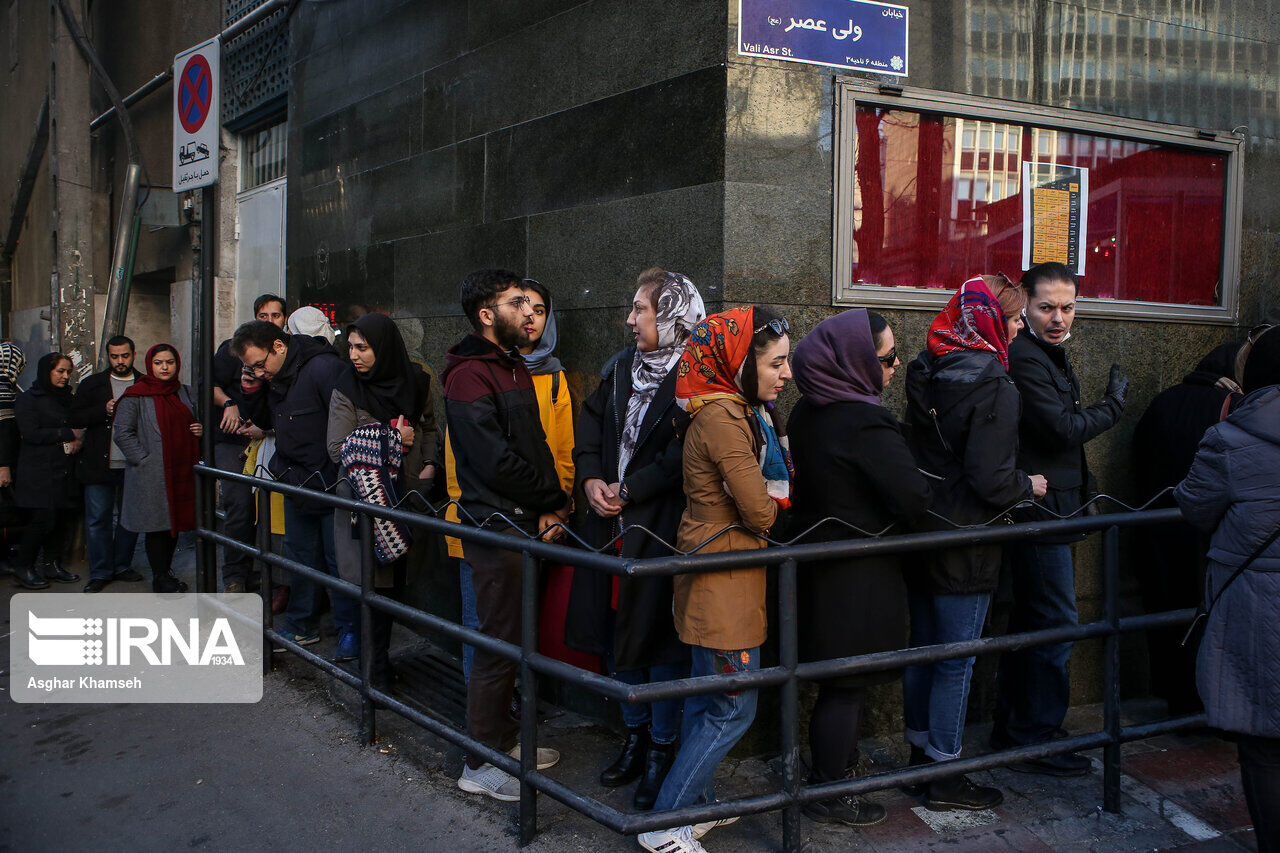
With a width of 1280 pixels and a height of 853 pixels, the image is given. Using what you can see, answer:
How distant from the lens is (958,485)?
370cm

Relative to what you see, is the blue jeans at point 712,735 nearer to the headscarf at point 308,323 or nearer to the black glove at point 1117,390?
the black glove at point 1117,390

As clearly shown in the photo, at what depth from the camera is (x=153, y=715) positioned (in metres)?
4.61

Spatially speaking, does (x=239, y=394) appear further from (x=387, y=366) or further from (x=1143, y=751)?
(x=1143, y=751)

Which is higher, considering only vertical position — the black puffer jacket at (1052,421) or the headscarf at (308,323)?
the headscarf at (308,323)

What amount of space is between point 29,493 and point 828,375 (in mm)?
6345

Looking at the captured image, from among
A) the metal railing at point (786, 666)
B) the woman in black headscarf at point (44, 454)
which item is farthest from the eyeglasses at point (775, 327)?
the woman in black headscarf at point (44, 454)

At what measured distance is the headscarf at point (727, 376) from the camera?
319 centimetres

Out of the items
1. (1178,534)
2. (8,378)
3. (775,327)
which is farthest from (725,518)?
(8,378)

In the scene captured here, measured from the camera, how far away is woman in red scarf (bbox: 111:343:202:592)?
6567 mm

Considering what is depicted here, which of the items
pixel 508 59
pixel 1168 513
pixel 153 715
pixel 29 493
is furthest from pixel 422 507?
pixel 29 493

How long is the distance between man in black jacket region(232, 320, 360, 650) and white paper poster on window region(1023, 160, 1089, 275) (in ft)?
11.6

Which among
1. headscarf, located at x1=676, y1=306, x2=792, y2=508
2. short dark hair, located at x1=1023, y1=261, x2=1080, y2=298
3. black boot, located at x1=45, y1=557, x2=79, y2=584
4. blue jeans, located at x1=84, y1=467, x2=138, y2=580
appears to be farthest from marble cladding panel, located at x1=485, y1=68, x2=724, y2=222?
black boot, located at x1=45, y1=557, x2=79, y2=584

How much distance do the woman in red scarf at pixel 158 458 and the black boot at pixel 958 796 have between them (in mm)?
5002

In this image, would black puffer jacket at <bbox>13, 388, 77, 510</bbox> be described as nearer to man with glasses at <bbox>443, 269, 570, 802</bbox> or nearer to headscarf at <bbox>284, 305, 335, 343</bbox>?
headscarf at <bbox>284, 305, 335, 343</bbox>
